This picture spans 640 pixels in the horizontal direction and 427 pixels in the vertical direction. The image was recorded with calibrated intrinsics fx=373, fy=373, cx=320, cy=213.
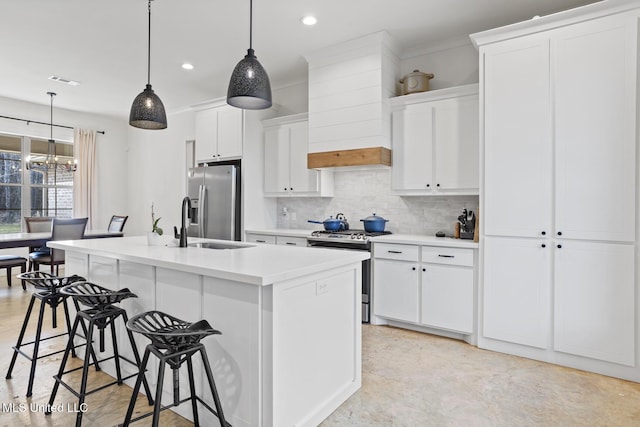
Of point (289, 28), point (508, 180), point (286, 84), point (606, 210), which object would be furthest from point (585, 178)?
point (286, 84)

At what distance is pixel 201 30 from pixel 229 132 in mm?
1429

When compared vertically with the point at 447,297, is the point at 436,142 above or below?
above

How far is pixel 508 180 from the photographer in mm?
2949

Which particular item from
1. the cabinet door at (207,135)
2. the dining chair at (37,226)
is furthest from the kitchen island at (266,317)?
the dining chair at (37,226)

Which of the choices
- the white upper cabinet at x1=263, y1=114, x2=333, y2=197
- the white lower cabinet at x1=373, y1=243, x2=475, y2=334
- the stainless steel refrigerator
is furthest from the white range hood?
the stainless steel refrigerator

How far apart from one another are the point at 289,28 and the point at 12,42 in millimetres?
2959

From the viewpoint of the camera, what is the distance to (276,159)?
491cm

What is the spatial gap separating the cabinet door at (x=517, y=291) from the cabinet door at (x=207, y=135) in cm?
366

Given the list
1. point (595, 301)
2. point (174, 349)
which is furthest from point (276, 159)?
point (595, 301)

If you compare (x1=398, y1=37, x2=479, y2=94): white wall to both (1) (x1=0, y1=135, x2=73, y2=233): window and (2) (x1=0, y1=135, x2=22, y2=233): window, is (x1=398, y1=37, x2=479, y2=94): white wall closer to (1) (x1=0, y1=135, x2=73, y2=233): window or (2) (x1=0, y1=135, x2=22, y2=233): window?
(1) (x1=0, y1=135, x2=73, y2=233): window

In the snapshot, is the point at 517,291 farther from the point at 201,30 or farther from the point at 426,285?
the point at 201,30

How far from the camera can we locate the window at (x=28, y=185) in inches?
241

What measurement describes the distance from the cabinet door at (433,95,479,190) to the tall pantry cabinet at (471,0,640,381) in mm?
395

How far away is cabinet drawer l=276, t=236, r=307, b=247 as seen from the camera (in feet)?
13.9
